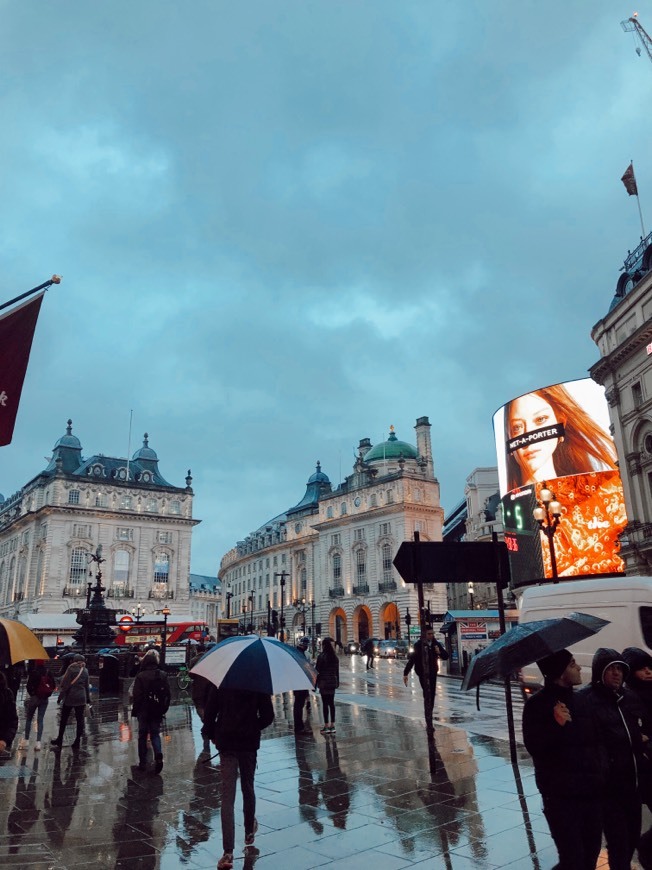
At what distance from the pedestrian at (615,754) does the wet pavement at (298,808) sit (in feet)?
4.47

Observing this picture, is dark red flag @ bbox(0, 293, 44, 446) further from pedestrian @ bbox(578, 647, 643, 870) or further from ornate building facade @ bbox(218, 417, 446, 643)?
ornate building facade @ bbox(218, 417, 446, 643)

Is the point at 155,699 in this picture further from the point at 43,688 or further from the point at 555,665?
the point at 555,665

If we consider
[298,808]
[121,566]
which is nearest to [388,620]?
[121,566]

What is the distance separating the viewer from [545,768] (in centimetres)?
438

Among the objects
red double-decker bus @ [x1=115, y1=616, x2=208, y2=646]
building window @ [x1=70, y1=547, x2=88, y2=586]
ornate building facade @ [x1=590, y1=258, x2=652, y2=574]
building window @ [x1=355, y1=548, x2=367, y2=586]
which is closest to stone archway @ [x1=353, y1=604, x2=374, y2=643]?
building window @ [x1=355, y1=548, x2=367, y2=586]

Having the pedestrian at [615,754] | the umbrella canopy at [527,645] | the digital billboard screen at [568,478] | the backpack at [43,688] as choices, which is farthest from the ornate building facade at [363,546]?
the pedestrian at [615,754]

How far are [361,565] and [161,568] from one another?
22418 millimetres

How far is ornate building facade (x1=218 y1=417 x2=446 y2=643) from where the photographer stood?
233 feet

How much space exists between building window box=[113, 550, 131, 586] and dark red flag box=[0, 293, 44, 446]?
67.5 m

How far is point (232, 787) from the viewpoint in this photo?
6.20 metres

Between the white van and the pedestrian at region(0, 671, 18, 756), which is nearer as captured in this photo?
the pedestrian at region(0, 671, 18, 756)

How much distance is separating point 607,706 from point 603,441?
5048 centimetres

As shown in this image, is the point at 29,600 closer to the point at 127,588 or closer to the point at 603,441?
the point at 127,588

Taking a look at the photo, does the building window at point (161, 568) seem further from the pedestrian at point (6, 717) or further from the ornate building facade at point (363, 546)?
the pedestrian at point (6, 717)
